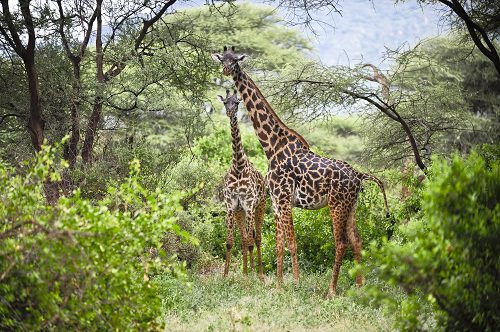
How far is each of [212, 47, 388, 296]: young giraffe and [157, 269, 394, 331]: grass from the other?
417 millimetres

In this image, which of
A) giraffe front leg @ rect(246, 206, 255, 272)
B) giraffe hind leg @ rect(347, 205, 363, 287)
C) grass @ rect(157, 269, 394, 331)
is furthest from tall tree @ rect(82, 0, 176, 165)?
giraffe hind leg @ rect(347, 205, 363, 287)

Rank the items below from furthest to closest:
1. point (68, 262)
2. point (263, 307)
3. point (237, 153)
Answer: point (237, 153) → point (263, 307) → point (68, 262)

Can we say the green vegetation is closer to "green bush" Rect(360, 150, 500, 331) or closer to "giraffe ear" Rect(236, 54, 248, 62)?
"green bush" Rect(360, 150, 500, 331)

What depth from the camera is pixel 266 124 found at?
9.88 metres

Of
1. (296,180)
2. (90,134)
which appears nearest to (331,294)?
(296,180)

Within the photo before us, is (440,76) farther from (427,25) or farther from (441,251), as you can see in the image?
(427,25)

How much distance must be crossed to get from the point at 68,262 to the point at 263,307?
3.93 m

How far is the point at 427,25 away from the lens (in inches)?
2800

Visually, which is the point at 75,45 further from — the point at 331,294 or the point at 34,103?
the point at 331,294

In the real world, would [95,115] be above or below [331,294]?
above

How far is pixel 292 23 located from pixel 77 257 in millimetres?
6922

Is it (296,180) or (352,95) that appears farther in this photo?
(352,95)

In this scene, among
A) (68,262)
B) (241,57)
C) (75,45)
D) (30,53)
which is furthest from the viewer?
(75,45)

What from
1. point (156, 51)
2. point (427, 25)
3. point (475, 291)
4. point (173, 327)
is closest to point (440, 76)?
point (156, 51)
